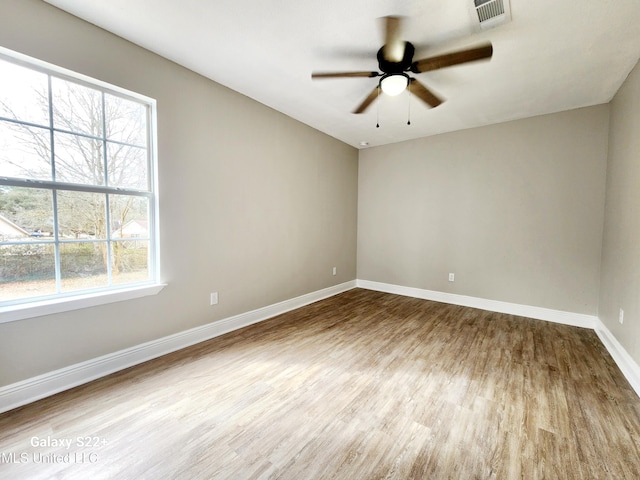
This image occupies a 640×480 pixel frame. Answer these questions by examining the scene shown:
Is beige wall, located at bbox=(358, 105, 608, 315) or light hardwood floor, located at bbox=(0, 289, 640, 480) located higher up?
beige wall, located at bbox=(358, 105, 608, 315)

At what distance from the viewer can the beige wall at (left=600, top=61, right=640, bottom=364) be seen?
7.13ft

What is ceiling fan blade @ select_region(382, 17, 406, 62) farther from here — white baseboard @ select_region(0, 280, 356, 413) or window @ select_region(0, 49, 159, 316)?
white baseboard @ select_region(0, 280, 356, 413)

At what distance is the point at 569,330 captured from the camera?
313 centimetres

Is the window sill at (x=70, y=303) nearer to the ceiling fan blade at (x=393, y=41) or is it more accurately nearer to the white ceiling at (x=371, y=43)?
the white ceiling at (x=371, y=43)

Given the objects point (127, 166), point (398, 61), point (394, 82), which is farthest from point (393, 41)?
point (127, 166)

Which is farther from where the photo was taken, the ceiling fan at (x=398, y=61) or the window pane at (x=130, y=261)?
the window pane at (x=130, y=261)

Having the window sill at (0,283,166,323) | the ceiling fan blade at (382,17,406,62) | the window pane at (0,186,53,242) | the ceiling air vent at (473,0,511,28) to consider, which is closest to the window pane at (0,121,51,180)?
the window pane at (0,186,53,242)

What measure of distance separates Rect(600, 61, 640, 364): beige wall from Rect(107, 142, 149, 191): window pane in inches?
165

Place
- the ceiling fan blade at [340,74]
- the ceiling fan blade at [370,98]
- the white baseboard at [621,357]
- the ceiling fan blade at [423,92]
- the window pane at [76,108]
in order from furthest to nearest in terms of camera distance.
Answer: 1. the ceiling fan blade at [370,98]
2. the ceiling fan blade at [423,92]
3. the ceiling fan blade at [340,74]
4. the white baseboard at [621,357]
5. the window pane at [76,108]

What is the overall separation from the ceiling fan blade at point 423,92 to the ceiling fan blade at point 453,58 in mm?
156

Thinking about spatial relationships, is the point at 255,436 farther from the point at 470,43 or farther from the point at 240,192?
the point at 470,43

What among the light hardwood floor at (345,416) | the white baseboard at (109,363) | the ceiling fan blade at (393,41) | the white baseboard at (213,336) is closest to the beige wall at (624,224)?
the white baseboard at (213,336)

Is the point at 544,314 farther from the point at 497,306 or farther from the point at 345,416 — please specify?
the point at 345,416

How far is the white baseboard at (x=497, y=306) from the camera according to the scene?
3275mm
